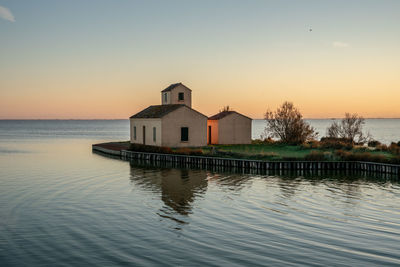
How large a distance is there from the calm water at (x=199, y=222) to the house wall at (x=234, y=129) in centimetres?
2110

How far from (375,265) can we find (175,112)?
32.8 m

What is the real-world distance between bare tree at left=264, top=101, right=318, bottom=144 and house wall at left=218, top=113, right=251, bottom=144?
4.91 m

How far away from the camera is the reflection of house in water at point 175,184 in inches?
741

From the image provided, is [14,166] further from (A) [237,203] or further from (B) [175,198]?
(A) [237,203]

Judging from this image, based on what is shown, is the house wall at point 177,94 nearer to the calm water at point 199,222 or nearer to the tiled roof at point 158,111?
the tiled roof at point 158,111

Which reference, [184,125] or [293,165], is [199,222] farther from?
[184,125]

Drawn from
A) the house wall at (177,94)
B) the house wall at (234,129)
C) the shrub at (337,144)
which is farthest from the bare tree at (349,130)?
the house wall at (177,94)

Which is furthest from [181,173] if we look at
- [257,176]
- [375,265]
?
[375,265]

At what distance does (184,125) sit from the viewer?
42719 millimetres

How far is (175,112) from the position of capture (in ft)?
139

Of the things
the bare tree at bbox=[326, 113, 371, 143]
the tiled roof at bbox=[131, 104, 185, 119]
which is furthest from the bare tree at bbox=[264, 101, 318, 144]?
the tiled roof at bbox=[131, 104, 185, 119]

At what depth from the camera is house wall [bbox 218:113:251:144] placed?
47.4 m

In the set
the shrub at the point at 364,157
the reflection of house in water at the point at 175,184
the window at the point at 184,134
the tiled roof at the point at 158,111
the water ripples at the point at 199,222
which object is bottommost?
the water ripples at the point at 199,222

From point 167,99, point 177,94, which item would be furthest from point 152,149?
point 177,94
